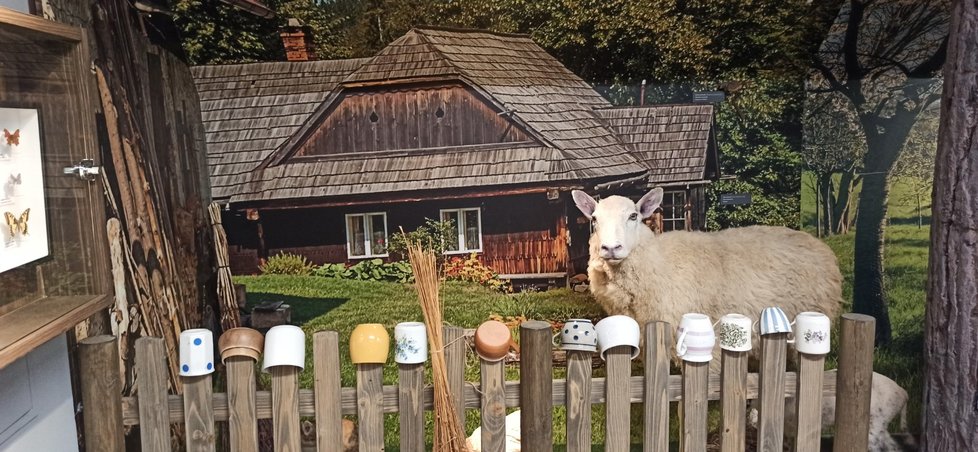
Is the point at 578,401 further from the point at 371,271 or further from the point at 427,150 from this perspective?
the point at 427,150

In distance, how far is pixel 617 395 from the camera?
3.90m

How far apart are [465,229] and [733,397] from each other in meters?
1.72

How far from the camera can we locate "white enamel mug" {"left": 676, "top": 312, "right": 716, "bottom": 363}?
3.86m

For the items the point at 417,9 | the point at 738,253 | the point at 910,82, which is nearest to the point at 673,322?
the point at 738,253

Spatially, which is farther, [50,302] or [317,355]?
[317,355]

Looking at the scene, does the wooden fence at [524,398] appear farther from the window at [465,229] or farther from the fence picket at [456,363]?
the window at [465,229]

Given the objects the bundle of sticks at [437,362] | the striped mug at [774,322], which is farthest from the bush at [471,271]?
the striped mug at [774,322]

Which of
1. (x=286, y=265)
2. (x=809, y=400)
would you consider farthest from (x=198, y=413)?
(x=809, y=400)

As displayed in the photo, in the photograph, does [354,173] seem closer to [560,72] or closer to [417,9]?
[417,9]

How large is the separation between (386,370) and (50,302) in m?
1.83

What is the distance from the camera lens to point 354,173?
14.1 feet

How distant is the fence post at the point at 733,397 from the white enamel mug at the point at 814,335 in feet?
1.04

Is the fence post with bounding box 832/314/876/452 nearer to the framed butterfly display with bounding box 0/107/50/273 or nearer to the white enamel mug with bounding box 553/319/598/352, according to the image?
the white enamel mug with bounding box 553/319/598/352

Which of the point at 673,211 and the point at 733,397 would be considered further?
the point at 673,211
